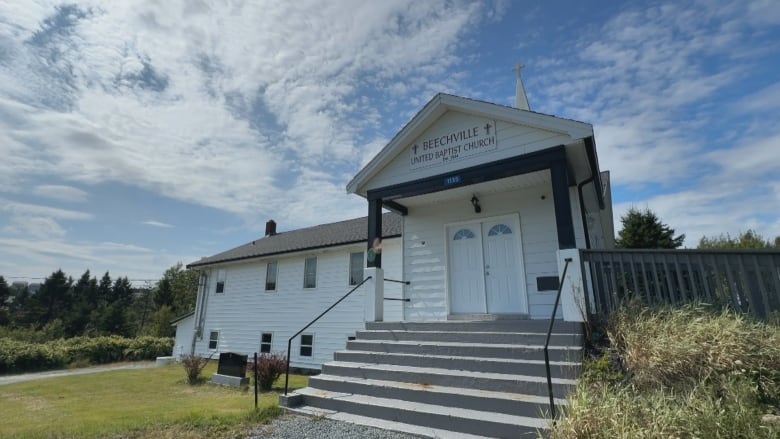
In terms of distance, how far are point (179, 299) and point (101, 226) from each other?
27801mm

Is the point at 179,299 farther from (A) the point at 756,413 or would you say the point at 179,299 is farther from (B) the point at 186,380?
(A) the point at 756,413

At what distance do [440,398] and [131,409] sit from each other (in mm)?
6232

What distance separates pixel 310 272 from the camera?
48.2 ft

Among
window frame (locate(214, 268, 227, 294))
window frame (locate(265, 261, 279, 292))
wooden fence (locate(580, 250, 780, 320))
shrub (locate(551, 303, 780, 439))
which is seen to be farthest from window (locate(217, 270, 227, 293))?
shrub (locate(551, 303, 780, 439))

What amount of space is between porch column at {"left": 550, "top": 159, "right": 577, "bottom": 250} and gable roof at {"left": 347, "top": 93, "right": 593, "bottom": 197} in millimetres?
620

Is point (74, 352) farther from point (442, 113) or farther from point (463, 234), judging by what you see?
point (442, 113)

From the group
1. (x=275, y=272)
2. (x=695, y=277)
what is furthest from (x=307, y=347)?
(x=695, y=277)

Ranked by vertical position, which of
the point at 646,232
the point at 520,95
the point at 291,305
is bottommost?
the point at 291,305

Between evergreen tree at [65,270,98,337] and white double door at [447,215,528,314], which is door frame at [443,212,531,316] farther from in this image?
evergreen tree at [65,270,98,337]

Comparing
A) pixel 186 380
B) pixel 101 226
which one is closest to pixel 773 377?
pixel 186 380

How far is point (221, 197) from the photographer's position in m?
18.7

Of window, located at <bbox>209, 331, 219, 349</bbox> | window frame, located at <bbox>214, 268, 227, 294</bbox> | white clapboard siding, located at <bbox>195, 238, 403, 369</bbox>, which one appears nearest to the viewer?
white clapboard siding, located at <bbox>195, 238, 403, 369</bbox>

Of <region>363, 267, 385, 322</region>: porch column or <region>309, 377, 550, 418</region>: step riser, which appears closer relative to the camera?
<region>309, 377, 550, 418</region>: step riser

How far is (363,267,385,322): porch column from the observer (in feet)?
25.3
